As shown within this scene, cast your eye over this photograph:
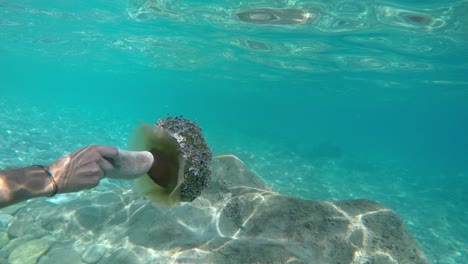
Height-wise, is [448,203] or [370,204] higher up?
[370,204]

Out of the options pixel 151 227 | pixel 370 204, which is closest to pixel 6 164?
pixel 151 227

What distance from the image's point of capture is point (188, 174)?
10.1 ft

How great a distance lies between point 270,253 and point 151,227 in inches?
98.5

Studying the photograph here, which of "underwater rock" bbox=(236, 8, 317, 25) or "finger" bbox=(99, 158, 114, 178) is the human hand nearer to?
"finger" bbox=(99, 158, 114, 178)

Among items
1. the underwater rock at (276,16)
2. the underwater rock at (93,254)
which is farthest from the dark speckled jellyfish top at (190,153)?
the underwater rock at (276,16)

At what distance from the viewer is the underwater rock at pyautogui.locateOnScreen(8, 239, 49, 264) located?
5.53 m

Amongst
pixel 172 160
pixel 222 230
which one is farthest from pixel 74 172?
pixel 222 230

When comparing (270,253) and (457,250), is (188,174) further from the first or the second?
A: (457,250)

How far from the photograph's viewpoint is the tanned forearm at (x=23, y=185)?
7.66 feet

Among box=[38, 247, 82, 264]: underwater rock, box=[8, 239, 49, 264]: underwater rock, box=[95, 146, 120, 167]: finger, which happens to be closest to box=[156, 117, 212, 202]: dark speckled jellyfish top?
box=[95, 146, 120, 167]: finger

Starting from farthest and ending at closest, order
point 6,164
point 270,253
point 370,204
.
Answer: point 6,164 → point 370,204 → point 270,253

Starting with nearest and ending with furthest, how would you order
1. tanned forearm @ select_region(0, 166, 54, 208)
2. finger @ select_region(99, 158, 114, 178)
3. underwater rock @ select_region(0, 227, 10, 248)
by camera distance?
tanned forearm @ select_region(0, 166, 54, 208) → finger @ select_region(99, 158, 114, 178) → underwater rock @ select_region(0, 227, 10, 248)

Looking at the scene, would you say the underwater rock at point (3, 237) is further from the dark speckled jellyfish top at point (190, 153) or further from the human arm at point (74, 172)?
the dark speckled jellyfish top at point (190, 153)

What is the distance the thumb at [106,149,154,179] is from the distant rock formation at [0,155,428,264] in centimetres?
184
